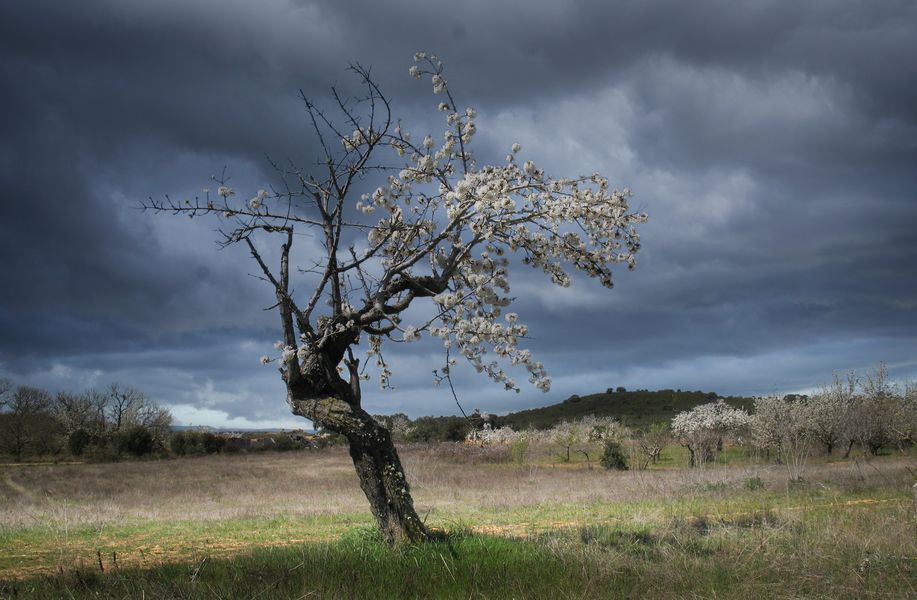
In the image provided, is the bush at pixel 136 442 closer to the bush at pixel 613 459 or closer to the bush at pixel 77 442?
the bush at pixel 77 442

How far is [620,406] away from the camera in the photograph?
3971 inches

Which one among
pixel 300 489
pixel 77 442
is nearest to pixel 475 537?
pixel 300 489

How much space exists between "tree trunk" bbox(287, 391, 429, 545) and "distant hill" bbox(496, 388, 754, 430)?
7604 cm

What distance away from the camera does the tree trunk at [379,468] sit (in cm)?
973

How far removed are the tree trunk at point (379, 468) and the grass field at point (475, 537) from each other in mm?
425

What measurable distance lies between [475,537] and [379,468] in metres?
1.95

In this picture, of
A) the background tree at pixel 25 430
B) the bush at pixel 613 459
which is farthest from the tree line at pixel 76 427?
the bush at pixel 613 459

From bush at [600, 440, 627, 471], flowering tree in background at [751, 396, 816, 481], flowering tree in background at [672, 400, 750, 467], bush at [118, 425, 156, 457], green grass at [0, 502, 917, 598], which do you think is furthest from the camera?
bush at [118, 425, 156, 457]

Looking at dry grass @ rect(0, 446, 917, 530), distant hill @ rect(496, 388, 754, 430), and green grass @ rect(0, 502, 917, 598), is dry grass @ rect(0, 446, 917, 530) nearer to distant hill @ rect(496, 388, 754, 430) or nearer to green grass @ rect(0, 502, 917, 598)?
green grass @ rect(0, 502, 917, 598)

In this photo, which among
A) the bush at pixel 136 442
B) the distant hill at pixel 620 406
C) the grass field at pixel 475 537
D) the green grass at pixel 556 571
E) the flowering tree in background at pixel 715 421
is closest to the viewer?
the green grass at pixel 556 571

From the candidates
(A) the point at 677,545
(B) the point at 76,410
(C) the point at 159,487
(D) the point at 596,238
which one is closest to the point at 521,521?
(A) the point at 677,545

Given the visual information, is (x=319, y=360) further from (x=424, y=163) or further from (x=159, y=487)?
(x=159, y=487)

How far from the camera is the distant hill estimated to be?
294ft

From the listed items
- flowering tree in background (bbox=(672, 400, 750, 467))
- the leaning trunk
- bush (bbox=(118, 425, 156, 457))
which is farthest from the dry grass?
flowering tree in background (bbox=(672, 400, 750, 467))
